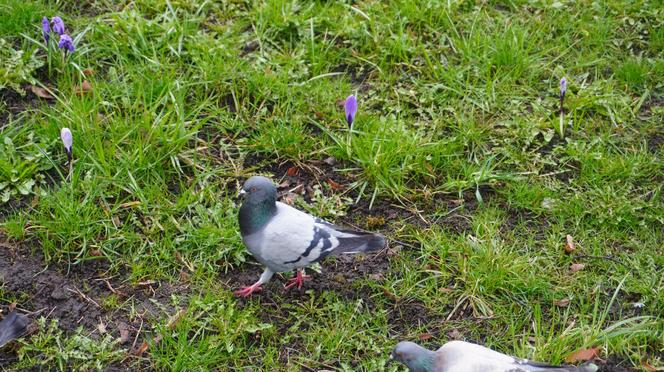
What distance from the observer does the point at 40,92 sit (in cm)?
468

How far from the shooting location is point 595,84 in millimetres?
5027

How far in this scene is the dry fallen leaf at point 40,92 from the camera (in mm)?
4672

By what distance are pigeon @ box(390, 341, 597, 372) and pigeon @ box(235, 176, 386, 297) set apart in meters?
0.60

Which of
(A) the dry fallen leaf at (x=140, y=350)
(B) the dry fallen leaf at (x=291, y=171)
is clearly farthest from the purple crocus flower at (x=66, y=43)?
(A) the dry fallen leaf at (x=140, y=350)

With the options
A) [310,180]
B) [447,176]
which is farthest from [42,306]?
[447,176]

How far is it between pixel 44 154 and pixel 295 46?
6.21 feet

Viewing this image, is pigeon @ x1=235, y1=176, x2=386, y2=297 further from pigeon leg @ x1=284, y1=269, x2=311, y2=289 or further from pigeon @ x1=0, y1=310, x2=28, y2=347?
pigeon @ x1=0, y1=310, x2=28, y2=347

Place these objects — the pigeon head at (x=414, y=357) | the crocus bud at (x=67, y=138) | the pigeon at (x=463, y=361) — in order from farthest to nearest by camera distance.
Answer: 1. the crocus bud at (x=67, y=138)
2. the pigeon head at (x=414, y=357)
3. the pigeon at (x=463, y=361)

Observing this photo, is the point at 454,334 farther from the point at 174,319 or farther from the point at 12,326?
the point at 12,326

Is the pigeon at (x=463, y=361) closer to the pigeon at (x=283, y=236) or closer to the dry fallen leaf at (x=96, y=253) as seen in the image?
the pigeon at (x=283, y=236)

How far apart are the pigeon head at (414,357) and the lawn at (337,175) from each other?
0.34 meters

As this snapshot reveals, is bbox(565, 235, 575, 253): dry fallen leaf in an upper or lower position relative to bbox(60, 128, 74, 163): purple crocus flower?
lower

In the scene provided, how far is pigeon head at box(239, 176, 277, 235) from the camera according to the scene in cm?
361

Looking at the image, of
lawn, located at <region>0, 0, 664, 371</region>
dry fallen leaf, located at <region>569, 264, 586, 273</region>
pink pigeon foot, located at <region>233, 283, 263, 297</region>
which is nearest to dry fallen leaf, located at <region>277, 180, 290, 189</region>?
lawn, located at <region>0, 0, 664, 371</region>
